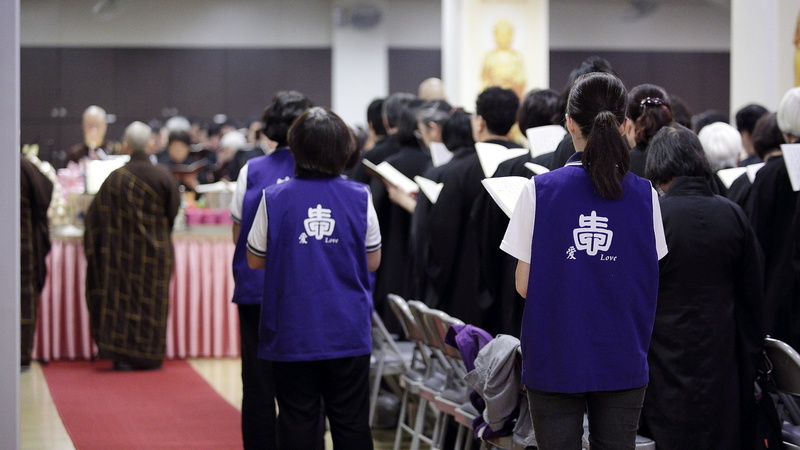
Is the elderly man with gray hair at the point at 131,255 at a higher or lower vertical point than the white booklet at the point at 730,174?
lower

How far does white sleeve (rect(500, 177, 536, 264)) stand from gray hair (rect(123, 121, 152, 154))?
4913 mm

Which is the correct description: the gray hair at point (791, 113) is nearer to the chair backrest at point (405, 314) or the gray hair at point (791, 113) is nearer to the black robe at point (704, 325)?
the black robe at point (704, 325)

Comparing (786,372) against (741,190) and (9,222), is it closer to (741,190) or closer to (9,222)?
(741,190)

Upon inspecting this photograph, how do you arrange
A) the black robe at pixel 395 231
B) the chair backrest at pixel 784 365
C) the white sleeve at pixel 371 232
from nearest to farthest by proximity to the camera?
the chair backrest at pixel 784 365
the white sleeve at pixel 371 232
the black robe at pixel 395 231

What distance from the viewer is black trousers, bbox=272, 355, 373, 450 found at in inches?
136

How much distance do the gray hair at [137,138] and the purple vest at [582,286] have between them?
16.3ft

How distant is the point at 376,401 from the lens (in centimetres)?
534

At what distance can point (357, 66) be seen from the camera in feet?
48.9

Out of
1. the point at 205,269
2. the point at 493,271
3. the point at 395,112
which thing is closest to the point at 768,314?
the point at 493,271

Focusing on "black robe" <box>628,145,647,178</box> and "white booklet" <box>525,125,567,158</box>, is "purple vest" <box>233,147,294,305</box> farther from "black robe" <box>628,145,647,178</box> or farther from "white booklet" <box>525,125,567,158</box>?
"black robe" <box>628,145,647,178</box>

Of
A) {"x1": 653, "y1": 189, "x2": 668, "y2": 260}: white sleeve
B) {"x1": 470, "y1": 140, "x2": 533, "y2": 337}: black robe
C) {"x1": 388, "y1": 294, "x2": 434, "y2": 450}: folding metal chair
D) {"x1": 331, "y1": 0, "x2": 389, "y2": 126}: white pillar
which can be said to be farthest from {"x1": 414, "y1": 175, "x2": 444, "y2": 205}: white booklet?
{"x1": 331, "y1": 0, "x2": 389, "y2": 126}: white pillar

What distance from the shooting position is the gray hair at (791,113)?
4.10m

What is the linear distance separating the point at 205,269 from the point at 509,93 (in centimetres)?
355

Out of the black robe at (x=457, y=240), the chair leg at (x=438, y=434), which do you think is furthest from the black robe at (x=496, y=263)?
the chair leg at (x=438, y=434)
